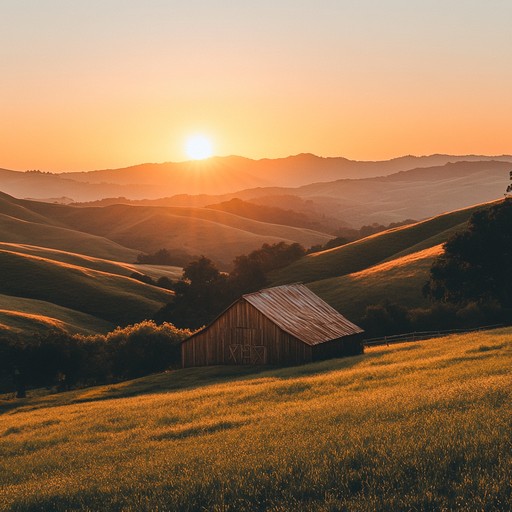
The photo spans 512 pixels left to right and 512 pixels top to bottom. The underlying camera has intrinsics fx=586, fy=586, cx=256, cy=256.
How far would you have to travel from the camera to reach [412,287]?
93.2 m

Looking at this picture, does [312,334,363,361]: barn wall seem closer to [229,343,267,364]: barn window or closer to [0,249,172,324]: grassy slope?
[229,343,267,364]: barn window

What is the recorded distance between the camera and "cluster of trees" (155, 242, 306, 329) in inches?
4338

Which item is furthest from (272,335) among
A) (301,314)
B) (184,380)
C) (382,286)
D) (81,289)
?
(81,289)

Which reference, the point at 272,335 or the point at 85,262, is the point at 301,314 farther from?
the point at 85,262

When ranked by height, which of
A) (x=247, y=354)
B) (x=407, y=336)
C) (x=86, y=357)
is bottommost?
(x=86, y=357)

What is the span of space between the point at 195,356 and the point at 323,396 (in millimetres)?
39876

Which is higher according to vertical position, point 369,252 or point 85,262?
point 369,252

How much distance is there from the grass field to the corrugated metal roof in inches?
1200

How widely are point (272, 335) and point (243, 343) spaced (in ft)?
12.0

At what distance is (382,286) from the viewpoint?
96.6 meters

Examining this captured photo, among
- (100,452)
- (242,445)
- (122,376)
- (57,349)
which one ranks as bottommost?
(122,376)

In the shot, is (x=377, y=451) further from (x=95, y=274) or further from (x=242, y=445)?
(x=95, y=274)

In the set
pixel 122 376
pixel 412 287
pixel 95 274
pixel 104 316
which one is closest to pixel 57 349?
pixel 122 376

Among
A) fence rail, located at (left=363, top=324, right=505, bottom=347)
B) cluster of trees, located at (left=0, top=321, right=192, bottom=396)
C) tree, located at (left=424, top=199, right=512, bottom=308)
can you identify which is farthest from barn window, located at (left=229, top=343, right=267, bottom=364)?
tree, located at (left=424, top=199, right=512, bottom=308)
